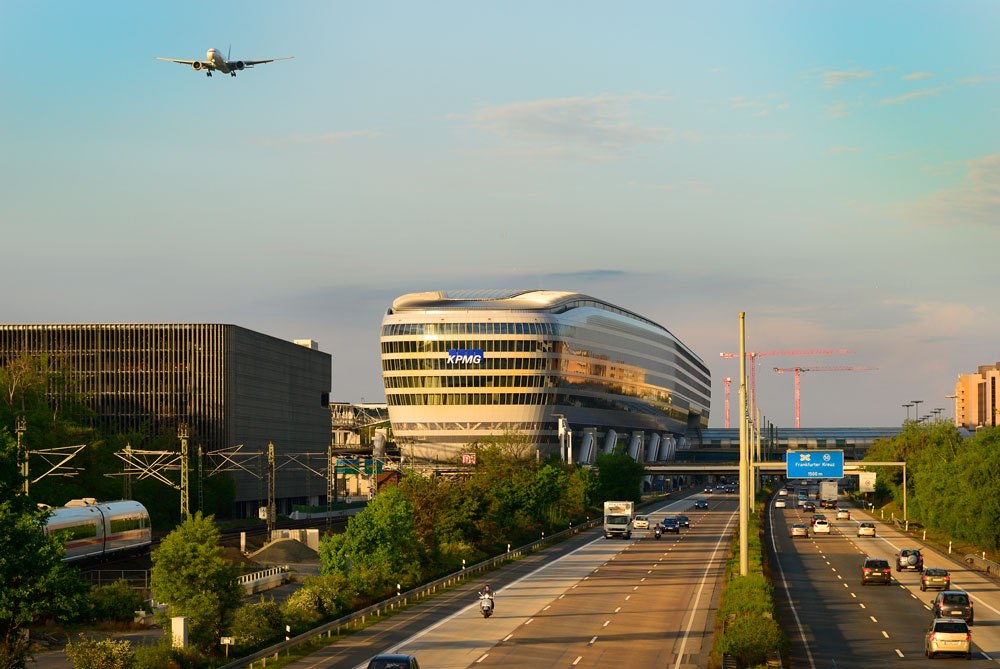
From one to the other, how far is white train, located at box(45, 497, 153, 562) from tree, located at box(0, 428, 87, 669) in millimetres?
35349

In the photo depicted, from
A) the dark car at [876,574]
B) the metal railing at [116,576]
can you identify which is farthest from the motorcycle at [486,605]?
the dark car at [876,574]

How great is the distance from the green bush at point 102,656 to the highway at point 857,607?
2295 centimetres

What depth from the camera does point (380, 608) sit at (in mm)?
61438

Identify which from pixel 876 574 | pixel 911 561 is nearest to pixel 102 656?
pixel 876 574

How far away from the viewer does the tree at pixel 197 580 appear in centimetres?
4669

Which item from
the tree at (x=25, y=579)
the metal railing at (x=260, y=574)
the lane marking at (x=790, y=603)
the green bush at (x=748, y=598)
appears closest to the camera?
the tree at (x=25, y=579)

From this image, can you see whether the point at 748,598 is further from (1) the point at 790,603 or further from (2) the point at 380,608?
(2) the point at 380,608

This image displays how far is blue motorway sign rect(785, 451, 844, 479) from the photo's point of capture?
88812 mm

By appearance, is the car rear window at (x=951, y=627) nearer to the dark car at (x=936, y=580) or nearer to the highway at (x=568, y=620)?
the highway at (x=568, y=620)

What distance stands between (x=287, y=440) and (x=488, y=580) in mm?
122698

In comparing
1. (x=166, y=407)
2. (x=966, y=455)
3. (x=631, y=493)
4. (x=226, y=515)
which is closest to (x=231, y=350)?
(x=166, y=407)

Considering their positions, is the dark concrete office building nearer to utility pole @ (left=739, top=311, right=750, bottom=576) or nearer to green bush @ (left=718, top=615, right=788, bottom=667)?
utility pole @ (left=739, top=311, right=750, bottom=576)

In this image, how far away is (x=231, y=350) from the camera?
172 m

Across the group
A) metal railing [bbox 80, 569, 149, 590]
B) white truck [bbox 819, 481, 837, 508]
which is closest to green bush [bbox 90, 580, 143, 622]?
metal railing [bbox 80, 569, 149, 590]
